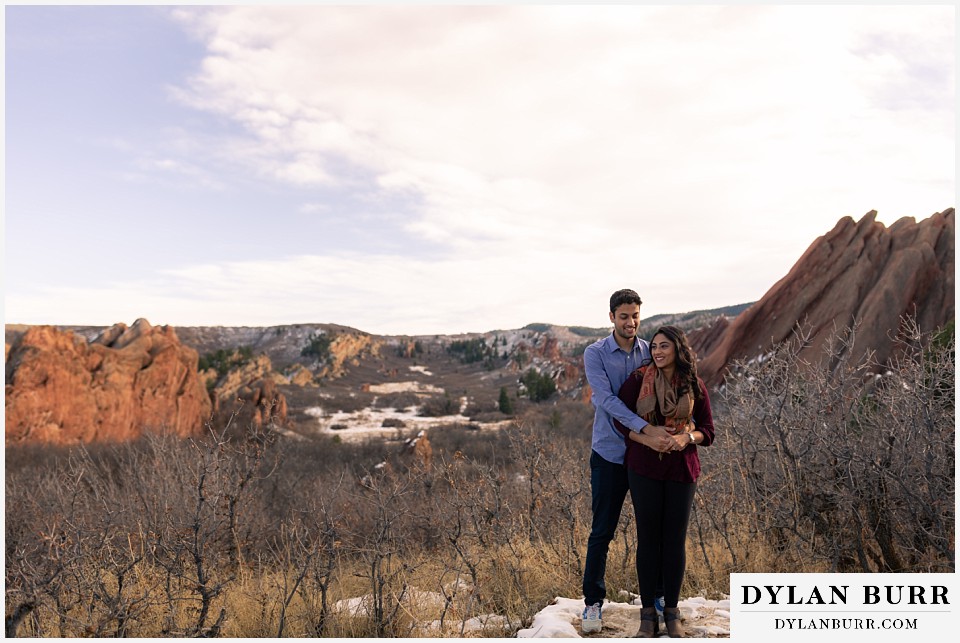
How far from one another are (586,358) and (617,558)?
241 cm

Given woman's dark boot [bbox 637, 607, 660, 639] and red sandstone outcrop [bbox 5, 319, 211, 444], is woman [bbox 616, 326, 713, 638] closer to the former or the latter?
woman's dark boot [bbox 637, 607, 660, 639]

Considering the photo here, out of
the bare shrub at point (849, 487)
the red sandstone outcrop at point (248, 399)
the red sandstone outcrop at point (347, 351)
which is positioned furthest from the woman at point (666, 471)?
the red sandstone outcrop at point (347, 351)

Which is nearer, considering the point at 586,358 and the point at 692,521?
the point at 586,358

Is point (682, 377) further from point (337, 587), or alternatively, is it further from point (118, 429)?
point (118, 429)

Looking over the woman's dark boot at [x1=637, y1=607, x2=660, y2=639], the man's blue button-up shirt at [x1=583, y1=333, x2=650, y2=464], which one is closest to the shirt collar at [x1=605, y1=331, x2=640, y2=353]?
the man's blue button-up shirt at [x1=583, y1=333, x2=650, y2=464]

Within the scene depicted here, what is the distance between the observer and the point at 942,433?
4914mm

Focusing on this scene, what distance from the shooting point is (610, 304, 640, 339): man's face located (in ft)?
12.4

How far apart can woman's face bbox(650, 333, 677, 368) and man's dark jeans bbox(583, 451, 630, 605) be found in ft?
2.38

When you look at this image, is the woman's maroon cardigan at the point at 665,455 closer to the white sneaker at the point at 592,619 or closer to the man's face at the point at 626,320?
the man's face at the point at 626,320

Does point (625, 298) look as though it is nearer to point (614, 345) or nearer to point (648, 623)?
point (614, 345)

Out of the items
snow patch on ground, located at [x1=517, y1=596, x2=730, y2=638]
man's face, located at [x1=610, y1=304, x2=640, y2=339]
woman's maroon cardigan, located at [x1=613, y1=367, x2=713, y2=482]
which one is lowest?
snow patch on ground, located at [x1=517, y1=596, x2=730, y2=638]

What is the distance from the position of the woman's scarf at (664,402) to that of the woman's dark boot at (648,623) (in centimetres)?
111

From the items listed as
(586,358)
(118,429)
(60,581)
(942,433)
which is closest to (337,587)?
(60,581)

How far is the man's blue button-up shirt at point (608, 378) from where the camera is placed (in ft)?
12.2
